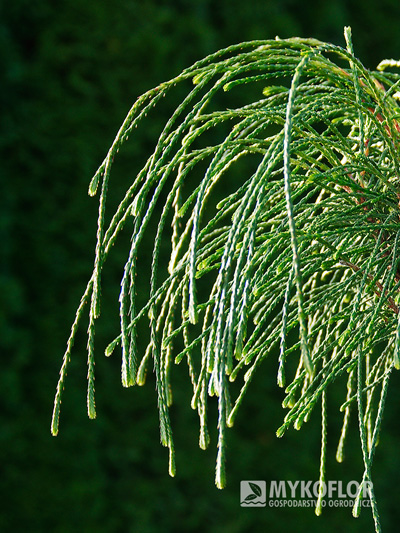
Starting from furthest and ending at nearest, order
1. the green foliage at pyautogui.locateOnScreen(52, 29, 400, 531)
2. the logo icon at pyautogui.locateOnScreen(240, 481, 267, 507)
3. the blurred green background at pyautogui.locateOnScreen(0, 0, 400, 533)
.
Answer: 1. the logo icon at pyautogui.locateOnScreen(240, 481, 267, 507)
2. the blurred green background at pyautogui.locateOnScreen(0, 0, 400, 533)
3. the green foliage at pyautogui.locateOnScreen(52, 29, 400, 531)

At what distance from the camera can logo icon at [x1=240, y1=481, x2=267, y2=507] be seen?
3432 millimetres

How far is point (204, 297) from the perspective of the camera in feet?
11.3

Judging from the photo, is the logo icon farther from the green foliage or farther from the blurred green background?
the green foliage

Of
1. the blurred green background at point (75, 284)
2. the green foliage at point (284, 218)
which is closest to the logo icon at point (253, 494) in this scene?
the blurred green background at point (75, 284)

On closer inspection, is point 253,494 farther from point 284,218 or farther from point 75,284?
point 284,218

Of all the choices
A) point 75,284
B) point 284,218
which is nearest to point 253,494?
point 75,284

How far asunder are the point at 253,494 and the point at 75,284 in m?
1.39

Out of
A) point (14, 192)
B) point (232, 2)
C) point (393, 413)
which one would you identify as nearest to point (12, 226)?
point (14, 192)

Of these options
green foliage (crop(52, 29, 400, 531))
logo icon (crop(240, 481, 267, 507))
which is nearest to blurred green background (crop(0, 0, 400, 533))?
logo icon (crop(240, 481, 267, 507))

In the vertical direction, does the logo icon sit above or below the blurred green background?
below

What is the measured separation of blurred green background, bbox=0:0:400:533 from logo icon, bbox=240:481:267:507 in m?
0.04

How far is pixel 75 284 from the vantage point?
3.22 m

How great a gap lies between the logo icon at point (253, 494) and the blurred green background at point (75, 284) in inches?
1.6

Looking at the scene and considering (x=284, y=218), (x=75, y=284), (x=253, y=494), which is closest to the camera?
(x=284, y=218)
